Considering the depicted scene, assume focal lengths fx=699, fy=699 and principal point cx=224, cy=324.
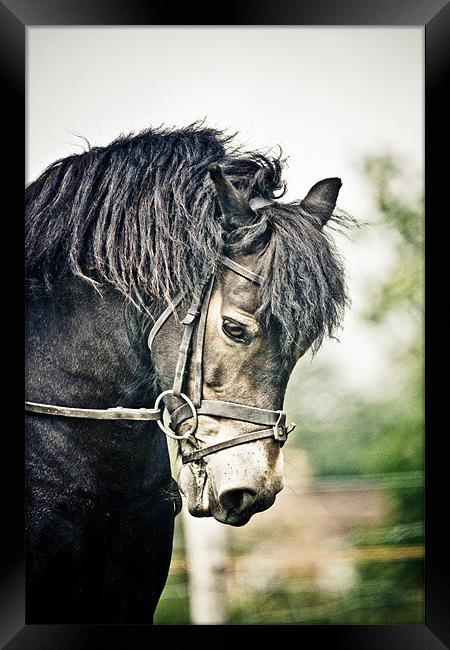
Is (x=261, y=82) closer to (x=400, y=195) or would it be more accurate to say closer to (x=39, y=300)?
(x=400, y=195)

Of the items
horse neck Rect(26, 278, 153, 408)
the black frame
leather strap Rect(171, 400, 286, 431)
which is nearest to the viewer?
leather strap Rect(171, 400, 286, 431)

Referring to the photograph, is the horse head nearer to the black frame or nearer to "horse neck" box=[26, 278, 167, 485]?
"horse neck" box=[26, 278, 167, 485]

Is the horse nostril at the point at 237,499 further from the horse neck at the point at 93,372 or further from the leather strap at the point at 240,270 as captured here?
the leather strap at the point at 240,270

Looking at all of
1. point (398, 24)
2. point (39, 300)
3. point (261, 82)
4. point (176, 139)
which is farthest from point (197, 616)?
point (398, 24)

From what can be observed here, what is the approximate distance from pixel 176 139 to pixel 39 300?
0.81 meters

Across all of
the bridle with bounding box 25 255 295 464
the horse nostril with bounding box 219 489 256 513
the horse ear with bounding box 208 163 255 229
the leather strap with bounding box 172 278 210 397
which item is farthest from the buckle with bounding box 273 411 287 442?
the horse ear with bounding box 208 163 255 229

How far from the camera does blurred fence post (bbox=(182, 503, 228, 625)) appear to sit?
2781 millimetres

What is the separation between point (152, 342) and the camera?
251 cm

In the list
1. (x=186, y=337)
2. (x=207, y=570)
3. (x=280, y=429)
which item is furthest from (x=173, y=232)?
(x=207, y=570)

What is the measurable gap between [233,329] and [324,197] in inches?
27.3

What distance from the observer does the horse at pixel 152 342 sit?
2406 millimetres

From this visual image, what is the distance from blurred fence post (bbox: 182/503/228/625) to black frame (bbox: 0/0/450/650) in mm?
69

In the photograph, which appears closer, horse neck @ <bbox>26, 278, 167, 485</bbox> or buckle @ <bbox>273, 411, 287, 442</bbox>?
buckle @ <bbox>273, 411, 287, 442</bbox>
